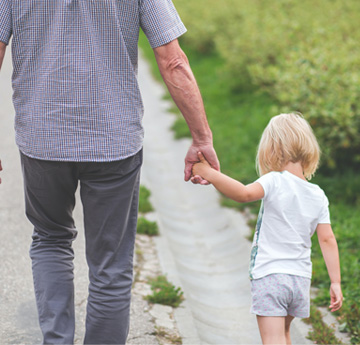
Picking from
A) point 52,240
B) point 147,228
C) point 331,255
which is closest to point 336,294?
point 331,255

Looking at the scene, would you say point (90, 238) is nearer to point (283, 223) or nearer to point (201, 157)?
point (201, 157)

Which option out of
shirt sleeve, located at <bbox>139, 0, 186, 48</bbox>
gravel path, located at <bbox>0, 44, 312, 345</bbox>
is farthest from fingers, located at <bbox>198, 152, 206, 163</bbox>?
gravel path, located at <bbox>0, 44, 312, 345</bbox>

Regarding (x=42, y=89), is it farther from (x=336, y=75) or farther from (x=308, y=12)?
(x=308, y=12)

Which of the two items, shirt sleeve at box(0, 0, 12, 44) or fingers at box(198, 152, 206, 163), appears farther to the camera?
fingers at box(198, 152, 206, 163)

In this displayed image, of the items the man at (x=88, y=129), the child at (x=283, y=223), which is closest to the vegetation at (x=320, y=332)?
the child at (x=283, y=223)

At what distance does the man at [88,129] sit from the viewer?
2.45 meters

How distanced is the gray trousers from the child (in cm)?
39

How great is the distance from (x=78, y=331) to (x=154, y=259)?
1282 millimetres

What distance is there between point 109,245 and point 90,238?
3.6 inches

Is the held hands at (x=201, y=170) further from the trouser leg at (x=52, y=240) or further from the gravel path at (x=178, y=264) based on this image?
the gravel path at (x=178, y=264)

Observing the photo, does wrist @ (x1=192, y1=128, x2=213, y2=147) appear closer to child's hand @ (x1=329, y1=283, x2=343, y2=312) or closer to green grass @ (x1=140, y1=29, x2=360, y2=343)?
child's hand @ (x1=329, y1=283, x2=343, y2=312)

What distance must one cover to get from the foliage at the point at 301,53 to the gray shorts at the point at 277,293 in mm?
3149

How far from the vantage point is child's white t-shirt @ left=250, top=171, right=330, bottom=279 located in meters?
2.70

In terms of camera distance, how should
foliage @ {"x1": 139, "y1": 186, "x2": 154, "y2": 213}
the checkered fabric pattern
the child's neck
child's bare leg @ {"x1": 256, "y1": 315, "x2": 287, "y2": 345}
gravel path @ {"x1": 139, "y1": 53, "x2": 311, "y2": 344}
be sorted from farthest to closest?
foliage @ {"x1": 139, "y1": 186, "x2": 154, "y2": 213} → gravel path @ {"x1": 139, "y1": 53, "x2": 311, "y2": 344} → the child's neck → child's bare leg @ {"x1": 256, "y1": 315, "x2": 287, "y2": 345} → the checkered fabric pattern
